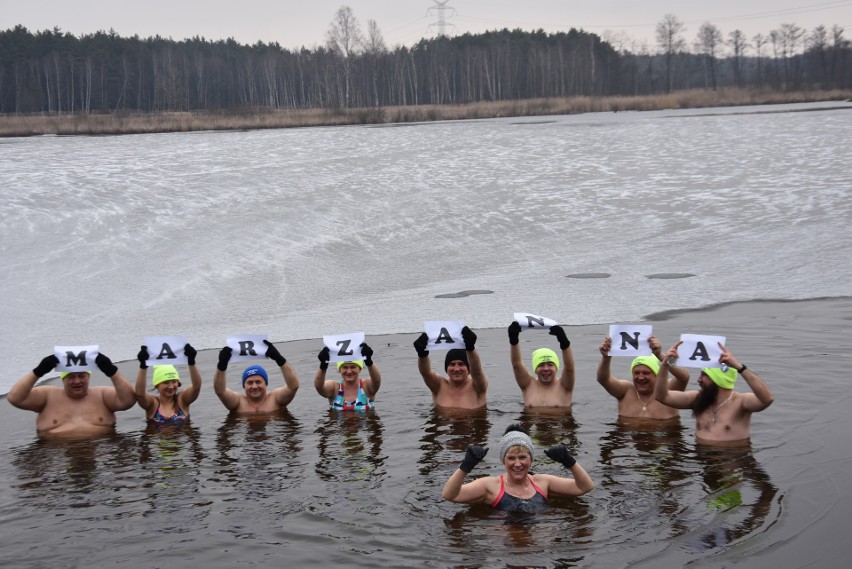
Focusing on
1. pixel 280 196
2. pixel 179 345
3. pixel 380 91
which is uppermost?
pixel 380 91

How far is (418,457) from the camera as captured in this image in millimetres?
8156

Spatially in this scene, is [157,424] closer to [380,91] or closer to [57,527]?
[57,527]

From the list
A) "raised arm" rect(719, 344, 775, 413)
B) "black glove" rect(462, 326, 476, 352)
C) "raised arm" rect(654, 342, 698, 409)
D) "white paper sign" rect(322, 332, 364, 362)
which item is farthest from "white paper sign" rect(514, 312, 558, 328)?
"raised arm" rect(719, 344, 775, 413)

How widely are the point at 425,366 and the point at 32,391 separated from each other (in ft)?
12.2

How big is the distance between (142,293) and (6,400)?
3977 mm

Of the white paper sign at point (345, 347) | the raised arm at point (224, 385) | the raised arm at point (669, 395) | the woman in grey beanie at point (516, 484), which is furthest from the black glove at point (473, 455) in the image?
the raised arm at point (224, 385)

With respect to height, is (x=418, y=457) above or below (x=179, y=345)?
below

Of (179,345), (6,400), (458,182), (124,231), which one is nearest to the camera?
(179,345)

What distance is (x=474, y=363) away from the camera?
9281 millimetres

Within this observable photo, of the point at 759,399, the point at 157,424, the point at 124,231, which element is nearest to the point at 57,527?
the point at 157,424

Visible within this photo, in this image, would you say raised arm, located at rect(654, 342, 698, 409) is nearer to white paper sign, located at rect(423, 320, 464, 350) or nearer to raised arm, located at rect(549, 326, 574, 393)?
raised arm, located at rect(549, 326, 574, 393)

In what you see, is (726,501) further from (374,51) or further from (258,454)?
(374,51)

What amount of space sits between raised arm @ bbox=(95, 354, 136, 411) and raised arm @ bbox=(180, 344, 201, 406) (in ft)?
1.56

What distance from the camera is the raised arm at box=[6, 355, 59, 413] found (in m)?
8.82
